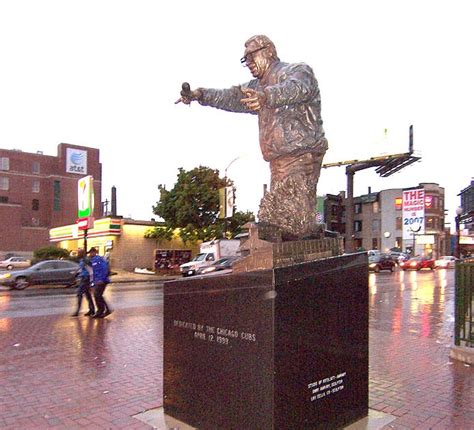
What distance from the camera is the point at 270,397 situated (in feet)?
11.6

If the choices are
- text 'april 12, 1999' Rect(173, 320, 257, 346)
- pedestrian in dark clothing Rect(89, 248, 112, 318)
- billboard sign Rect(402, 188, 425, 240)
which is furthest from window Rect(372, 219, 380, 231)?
text 'april 12, 1999' Rect(173, 320, 257, 346)

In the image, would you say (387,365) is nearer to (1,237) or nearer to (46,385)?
(46,385)

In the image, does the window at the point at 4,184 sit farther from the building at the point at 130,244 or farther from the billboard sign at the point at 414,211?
the billboard sign at the point at 414,211

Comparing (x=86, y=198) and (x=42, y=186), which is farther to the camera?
(x=42, y=186)

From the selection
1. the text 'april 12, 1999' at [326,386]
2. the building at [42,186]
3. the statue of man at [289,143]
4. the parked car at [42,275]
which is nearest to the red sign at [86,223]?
the parked car at [42,275]

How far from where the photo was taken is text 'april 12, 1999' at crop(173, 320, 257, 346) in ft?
12.3

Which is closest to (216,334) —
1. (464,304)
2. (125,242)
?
(464,304)

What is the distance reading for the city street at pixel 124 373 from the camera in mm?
4621

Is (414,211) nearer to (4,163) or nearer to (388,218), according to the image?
(388,218)

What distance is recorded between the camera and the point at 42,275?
74.3 ft

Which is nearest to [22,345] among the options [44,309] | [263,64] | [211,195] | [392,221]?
[44,309]

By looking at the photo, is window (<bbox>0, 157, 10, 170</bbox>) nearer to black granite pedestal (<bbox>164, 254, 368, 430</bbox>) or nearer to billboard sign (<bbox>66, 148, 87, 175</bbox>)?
billboard sign (<bbox>66, 148, 87, 175</bbox>)

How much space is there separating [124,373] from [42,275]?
1818 centimetres

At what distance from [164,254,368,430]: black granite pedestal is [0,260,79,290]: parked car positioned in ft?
65.4
